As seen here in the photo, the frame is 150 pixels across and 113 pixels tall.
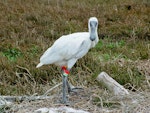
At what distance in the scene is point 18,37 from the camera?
29.2 ft

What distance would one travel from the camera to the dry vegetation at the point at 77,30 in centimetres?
544

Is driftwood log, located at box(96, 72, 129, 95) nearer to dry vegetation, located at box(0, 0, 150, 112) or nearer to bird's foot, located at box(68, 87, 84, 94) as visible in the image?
dry vegetation, located at box(0, 0, 150, 112)

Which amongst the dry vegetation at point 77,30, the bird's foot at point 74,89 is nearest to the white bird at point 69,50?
the bird's foot at point 74,89

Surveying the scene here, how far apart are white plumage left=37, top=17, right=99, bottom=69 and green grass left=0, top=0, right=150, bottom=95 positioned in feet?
1.91

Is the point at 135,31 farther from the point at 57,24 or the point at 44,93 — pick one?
the point at 44,93

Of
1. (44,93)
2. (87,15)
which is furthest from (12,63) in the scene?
(87,15)

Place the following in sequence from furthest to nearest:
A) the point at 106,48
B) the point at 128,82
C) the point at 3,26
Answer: the point at 3,26 < the point at 106,48 < the point at 128,82

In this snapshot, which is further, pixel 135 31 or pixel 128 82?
pixel 135 31

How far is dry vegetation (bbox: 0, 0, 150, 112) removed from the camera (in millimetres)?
5438

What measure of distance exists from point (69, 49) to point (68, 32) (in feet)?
15.9

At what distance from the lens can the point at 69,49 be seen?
459cm

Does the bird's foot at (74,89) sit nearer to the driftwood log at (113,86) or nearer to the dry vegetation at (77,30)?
the dry vegetation at (77,30)

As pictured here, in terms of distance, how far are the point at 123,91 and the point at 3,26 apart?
538cm

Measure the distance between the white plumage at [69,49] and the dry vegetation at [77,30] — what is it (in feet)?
1.43
